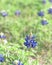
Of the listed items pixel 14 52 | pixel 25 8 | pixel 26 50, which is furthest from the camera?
pixel 25 8

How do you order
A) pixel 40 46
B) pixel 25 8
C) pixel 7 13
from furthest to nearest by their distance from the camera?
pixel 25 8
pixel 7 13
pixel 40 46

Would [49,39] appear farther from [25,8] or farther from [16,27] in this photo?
[25,8]

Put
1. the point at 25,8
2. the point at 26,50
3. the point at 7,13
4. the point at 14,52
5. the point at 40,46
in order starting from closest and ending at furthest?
the point at 14,52
the point at 26,50
the point at 40,46
the point at 7,13
the point at 25,8

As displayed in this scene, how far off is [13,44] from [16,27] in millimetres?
1100

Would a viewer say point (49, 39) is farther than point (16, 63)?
Yes

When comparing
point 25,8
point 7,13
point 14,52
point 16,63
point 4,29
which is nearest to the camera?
point 16,63

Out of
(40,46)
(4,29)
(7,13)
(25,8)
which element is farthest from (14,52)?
(25,8)

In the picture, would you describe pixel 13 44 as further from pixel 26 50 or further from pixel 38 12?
pixel 38 12

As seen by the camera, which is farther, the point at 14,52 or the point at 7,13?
the point at 7,13

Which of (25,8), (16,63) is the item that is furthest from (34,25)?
(16,63)

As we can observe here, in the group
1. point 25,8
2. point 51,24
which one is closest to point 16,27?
point 51,24

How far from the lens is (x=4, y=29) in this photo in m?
7.45

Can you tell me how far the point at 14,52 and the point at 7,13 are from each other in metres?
2.68

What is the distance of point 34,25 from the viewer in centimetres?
766
